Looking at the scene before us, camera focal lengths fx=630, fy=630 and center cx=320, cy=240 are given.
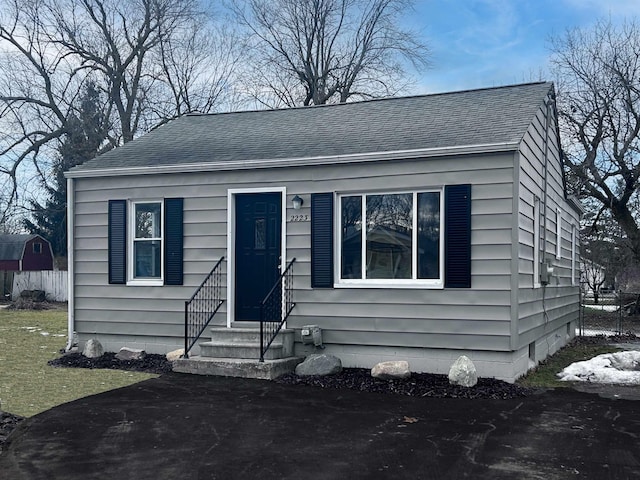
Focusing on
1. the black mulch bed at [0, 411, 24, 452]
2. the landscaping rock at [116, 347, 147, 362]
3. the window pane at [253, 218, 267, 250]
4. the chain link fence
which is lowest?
the chain link fence

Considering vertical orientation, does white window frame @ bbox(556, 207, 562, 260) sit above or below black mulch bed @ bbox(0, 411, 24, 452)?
Result: above

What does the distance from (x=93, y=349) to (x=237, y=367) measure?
3.03 m

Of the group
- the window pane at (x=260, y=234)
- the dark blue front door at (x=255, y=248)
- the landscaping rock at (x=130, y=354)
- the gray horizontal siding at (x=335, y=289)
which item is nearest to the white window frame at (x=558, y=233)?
the gray horizontal siding at (x=335, y=289)

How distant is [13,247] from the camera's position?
39.8 meters

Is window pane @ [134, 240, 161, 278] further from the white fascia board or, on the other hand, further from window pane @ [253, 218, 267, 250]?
window pane @ [253, 218, 267, 250]

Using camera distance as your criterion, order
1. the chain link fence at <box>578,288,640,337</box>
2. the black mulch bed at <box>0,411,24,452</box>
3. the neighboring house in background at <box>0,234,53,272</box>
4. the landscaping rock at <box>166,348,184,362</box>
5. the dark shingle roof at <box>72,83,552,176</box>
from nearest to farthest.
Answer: the black mulch bed at <box>0,411,24,452</box>, the dark shingle roof at <box>72,83,552,176</box>, the landscaping rock at <box>166,348,184,362</box>, the chain link fence at <box>578,288,640,337</box>, the neighboring house in background at <box>0,234,53,272</box>

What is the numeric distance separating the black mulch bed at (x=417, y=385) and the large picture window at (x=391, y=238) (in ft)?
4.26

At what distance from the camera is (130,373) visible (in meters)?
8.89

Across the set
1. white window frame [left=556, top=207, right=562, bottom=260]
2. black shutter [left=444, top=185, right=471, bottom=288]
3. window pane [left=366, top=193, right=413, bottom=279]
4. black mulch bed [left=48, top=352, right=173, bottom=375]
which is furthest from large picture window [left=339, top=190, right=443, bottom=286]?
white window frame [left=556, top=207, right=562, bottom=260]

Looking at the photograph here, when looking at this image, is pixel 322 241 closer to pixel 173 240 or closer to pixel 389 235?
pixel 389 235

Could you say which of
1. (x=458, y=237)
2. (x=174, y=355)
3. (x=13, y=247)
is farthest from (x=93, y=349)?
(x=13, y=247)

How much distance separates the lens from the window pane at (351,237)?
898cm

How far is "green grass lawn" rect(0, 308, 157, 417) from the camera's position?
275 inches

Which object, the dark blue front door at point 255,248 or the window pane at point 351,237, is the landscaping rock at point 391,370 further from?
the dark blue front door at point 255,248
